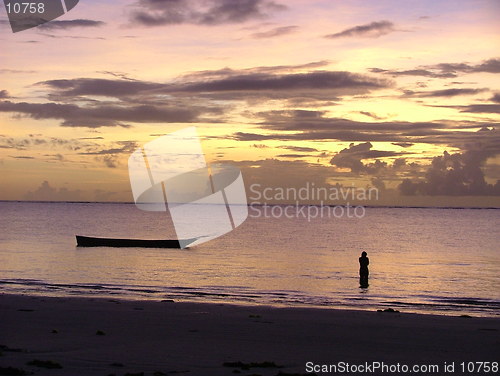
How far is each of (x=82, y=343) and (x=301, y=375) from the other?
5954 mm

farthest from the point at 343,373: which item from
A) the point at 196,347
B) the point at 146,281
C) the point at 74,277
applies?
the point at 74,277

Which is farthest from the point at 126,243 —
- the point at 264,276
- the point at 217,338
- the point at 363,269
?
the point at 217,338

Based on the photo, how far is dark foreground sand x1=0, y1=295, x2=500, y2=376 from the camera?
13.2 meters

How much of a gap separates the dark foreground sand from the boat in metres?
43.3

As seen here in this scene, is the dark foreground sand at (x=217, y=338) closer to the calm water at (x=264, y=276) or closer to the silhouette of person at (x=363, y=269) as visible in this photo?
the calm water at (x=264, y=276)

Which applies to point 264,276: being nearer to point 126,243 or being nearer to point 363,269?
point 363,269

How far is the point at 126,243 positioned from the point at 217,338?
52.4 meters

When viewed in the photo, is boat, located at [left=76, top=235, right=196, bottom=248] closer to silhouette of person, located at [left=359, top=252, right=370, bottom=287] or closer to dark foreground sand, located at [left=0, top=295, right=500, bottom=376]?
silhouette of person, located at [left=359, top=252, right=370, bottom=287]

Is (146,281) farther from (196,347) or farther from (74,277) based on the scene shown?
(196,347)

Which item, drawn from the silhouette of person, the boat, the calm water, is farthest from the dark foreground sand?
the boat

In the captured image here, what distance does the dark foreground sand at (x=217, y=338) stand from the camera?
43.3 ft

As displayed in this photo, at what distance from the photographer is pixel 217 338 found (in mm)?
16781

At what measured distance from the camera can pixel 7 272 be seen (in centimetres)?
4184

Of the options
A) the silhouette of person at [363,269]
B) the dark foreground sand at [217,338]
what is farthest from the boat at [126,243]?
the dark foreground sand at [217,338]
